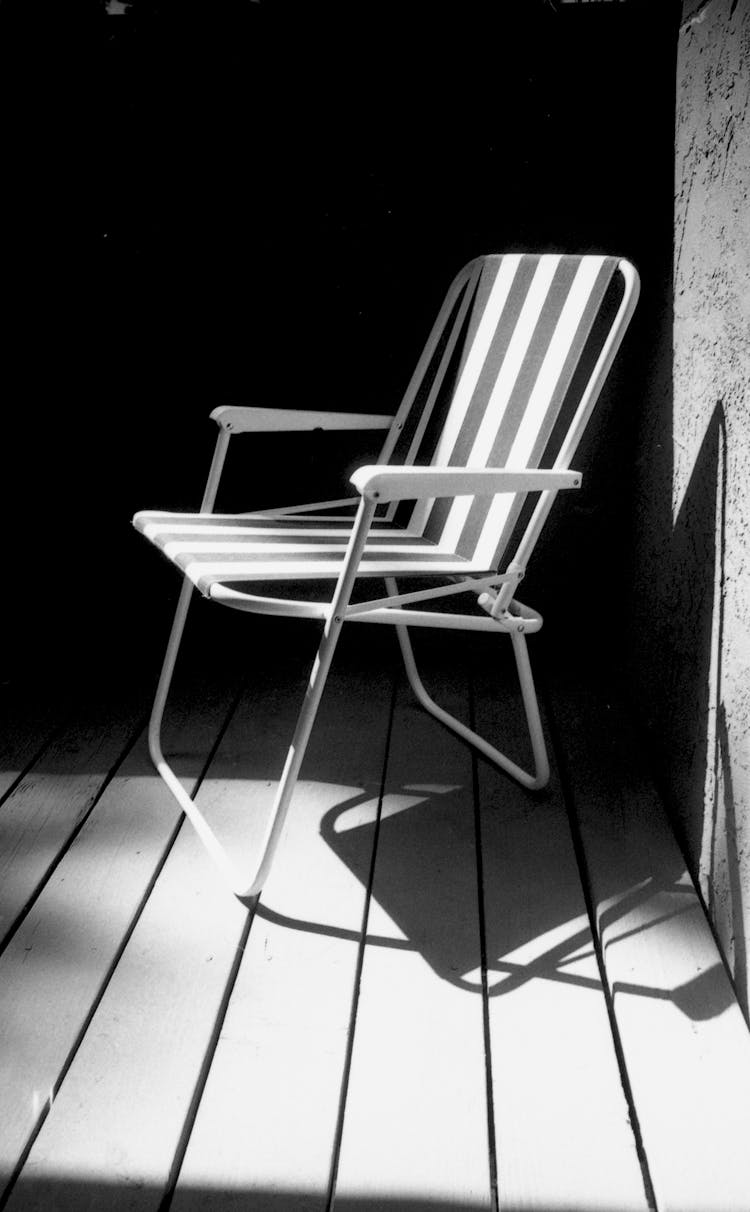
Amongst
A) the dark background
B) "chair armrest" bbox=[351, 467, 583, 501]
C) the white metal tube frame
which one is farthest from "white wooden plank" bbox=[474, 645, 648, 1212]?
the dark background

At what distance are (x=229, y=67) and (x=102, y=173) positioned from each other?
1.24 feet

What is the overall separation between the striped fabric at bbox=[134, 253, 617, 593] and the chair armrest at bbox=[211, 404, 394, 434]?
6.0 inches

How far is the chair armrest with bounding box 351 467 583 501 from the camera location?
5.11ft

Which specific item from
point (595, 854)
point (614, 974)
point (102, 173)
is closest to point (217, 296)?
point (102, 173)

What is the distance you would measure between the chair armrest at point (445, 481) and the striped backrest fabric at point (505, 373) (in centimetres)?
13

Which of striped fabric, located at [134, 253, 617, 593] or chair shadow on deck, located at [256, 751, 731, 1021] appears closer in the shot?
chair shadow on deck, located at [256, 751, 731, 1021]

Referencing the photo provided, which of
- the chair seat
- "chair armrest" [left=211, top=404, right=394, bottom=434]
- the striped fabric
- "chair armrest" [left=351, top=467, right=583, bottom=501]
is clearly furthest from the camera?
"chair armrest" [left=211, top=404, right=394, bottom=434]

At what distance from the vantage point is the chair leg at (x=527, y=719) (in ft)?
6.56

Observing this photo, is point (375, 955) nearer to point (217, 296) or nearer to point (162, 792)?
point (162, 792)

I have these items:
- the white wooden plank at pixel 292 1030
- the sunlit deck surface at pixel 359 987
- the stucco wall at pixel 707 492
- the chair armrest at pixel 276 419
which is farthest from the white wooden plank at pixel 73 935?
the stucco wall at pixel 707 492

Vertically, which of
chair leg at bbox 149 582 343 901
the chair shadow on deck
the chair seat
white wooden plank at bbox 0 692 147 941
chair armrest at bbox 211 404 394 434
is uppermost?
chair armrest at bbox 211 404 394 434

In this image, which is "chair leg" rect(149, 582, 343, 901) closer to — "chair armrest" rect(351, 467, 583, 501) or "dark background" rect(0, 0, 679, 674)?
"chair armrest" rect(351, 467, 583, 501)

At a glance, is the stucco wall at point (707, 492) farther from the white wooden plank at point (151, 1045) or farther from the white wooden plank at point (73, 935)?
the white wooden plank at point (73, 935)

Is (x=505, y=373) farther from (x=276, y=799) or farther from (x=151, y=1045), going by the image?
(x=151, y=1045)
